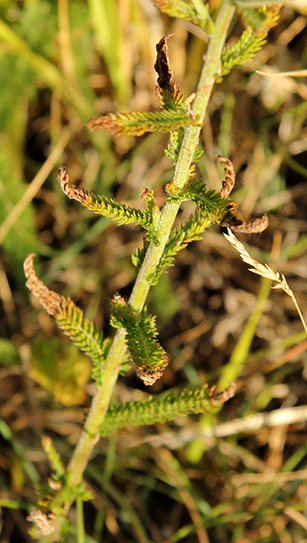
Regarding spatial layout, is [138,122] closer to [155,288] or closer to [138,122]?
[138,122]

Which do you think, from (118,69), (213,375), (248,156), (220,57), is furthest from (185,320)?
(220,57)

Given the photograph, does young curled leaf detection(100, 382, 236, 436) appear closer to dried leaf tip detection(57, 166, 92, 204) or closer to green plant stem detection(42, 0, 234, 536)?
green plant stem detection(42, 0, 234, 536)

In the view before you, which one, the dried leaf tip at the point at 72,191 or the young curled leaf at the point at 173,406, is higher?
the dried leaf tip at the point at 72,191

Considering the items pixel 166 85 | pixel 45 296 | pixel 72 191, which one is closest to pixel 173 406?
pixel 45 296

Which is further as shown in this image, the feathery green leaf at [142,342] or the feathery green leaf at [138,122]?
the feathery green leaf at [142,342]

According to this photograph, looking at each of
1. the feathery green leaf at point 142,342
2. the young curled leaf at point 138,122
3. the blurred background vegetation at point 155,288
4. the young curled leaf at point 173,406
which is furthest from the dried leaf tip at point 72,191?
the blurred background vegetation at point 155,288

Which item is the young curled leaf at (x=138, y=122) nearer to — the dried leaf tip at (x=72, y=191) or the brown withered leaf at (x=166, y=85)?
the brown withered leaf at (x=166, y=85)

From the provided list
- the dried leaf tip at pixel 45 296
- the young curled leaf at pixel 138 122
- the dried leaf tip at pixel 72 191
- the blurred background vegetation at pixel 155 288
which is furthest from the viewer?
the blurred background vegetation at pixel 155 288
